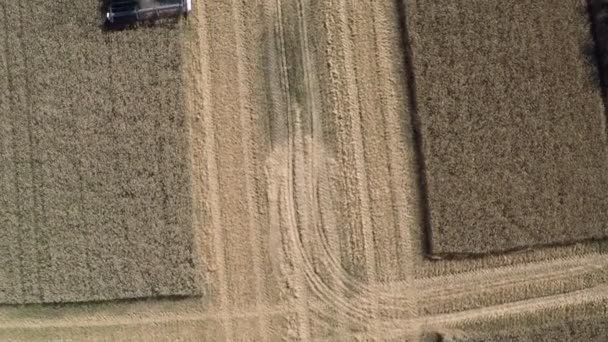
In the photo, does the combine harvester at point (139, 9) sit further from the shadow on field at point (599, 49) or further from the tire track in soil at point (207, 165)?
the shadow on field at point (599, 49)

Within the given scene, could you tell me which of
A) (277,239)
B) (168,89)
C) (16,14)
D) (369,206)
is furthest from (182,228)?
(16,14)

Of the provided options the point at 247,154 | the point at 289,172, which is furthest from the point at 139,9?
the point at 289,172

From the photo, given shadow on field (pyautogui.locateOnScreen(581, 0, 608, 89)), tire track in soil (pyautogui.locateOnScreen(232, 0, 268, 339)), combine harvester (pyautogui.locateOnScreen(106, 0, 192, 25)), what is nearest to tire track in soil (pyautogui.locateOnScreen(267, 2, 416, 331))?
tire track in soil (pyautogui.locateOnScreen(232, 0, 268, 339))

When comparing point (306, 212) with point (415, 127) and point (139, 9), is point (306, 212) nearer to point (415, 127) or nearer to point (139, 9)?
point (415, 127)

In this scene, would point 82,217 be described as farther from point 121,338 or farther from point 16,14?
point 16,14

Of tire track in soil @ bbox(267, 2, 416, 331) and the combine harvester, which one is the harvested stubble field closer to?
tire track in soil @ bbox(267, 2, 416, 331)
